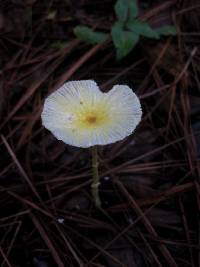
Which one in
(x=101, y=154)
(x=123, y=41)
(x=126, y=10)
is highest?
(x=126, y=10)

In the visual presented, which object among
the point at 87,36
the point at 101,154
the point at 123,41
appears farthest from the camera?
the point at 87,36

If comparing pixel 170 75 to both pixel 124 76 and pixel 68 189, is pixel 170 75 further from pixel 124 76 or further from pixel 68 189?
pixel 68 189

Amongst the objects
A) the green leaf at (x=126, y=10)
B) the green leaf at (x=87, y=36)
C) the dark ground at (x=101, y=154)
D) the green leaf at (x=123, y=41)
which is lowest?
the dark ground at (x=101, y=154)

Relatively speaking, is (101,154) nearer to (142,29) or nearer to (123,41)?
(123,41)

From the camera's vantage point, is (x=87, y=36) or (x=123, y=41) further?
(x=87, y=36)

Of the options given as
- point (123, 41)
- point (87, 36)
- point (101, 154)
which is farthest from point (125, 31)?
point (101, 154)

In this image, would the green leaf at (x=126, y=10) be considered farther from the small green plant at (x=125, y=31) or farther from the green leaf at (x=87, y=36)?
the green leaf at (x=87, y=36)

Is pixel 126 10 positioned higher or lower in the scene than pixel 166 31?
higher

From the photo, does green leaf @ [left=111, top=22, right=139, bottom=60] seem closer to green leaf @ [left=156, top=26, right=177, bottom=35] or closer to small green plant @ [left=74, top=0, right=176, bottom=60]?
small green plant @ [left=74, top=0, right=176, bottom=60]

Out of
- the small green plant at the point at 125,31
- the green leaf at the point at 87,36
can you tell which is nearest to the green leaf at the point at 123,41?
the small green plant at the point at 125,31
